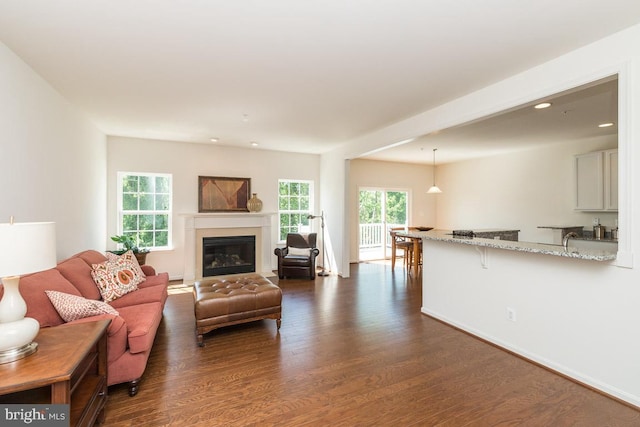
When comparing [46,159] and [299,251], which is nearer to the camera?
[46,159]

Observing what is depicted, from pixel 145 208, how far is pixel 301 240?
3.00m

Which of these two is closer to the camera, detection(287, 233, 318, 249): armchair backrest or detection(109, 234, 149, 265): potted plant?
detection(109, 234, 149, 265): potted plant

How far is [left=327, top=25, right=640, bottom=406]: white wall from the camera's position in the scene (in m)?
2.16

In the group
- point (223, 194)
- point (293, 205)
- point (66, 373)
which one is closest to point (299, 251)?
point (293, 205)

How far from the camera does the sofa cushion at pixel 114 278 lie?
3088 mm

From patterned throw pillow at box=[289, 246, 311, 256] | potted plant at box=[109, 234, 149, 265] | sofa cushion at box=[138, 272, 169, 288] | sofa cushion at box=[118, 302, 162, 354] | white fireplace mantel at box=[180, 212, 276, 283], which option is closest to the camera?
sofa cushion at box=[118, 302, 162, 354]

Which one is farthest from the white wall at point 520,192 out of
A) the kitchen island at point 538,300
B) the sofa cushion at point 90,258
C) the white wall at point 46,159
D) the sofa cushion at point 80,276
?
the white wall at point 46,159

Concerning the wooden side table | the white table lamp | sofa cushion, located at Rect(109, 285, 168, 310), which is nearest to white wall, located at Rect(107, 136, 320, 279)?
sofa cushion, located at Rect(109, 285, 168, 310)

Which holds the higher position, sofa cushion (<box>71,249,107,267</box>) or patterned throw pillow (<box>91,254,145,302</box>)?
sofa cushion (<box>71,249,107,267</box>)

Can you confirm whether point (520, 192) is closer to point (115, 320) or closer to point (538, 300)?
point (538, 300)

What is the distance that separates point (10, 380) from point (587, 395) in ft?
11.7

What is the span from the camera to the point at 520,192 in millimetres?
6418

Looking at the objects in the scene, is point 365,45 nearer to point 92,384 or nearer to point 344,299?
point 92,384

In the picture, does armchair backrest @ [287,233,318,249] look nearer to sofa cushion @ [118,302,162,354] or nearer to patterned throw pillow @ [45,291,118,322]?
sofa cushion @ [118,302,162,354]
